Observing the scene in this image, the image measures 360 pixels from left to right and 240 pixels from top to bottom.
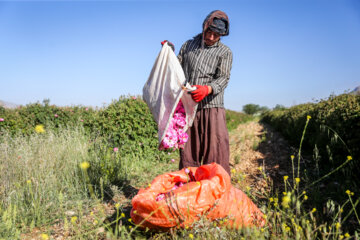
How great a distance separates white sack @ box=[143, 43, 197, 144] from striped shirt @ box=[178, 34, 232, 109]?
31 centimetres

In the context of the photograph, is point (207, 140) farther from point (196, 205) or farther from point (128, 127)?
point (128, 127)

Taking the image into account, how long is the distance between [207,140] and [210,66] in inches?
32.9

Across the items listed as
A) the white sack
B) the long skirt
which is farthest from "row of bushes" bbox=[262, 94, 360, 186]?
the white sack

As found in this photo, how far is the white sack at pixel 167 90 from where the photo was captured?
7.30ft

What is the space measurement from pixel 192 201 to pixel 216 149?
852 mm

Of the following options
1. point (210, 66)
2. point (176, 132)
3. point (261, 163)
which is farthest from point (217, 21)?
point (261, 163)

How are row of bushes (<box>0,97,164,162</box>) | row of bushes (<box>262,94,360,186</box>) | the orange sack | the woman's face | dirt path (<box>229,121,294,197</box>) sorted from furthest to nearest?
row of bushes (<box>0,97,164,162</box>) → dirt path (<box>229,121,294,197</box>) → row of bushes (<box>262,94,360,186</box>) → the woman's face → the orange sack

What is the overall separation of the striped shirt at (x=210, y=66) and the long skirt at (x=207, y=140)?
0.12 metres

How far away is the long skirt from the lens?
259cm

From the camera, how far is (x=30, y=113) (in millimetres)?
7277

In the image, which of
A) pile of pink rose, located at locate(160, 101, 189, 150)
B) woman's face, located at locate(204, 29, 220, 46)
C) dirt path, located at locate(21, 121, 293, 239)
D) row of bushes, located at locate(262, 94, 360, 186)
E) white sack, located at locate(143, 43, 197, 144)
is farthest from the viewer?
row of bushes, located at locate(262, 94, 360, 186)

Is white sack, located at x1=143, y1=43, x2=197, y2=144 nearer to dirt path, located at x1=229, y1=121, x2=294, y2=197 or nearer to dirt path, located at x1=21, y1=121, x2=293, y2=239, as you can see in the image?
dirt path, located at x1=21, y1=121, x2=293, y2=239

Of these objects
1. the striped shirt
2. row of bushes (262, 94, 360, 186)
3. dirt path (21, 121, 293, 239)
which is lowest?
dirt path (21, 121, 293, 239)

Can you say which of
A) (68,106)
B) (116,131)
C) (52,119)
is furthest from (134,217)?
(68,106)
